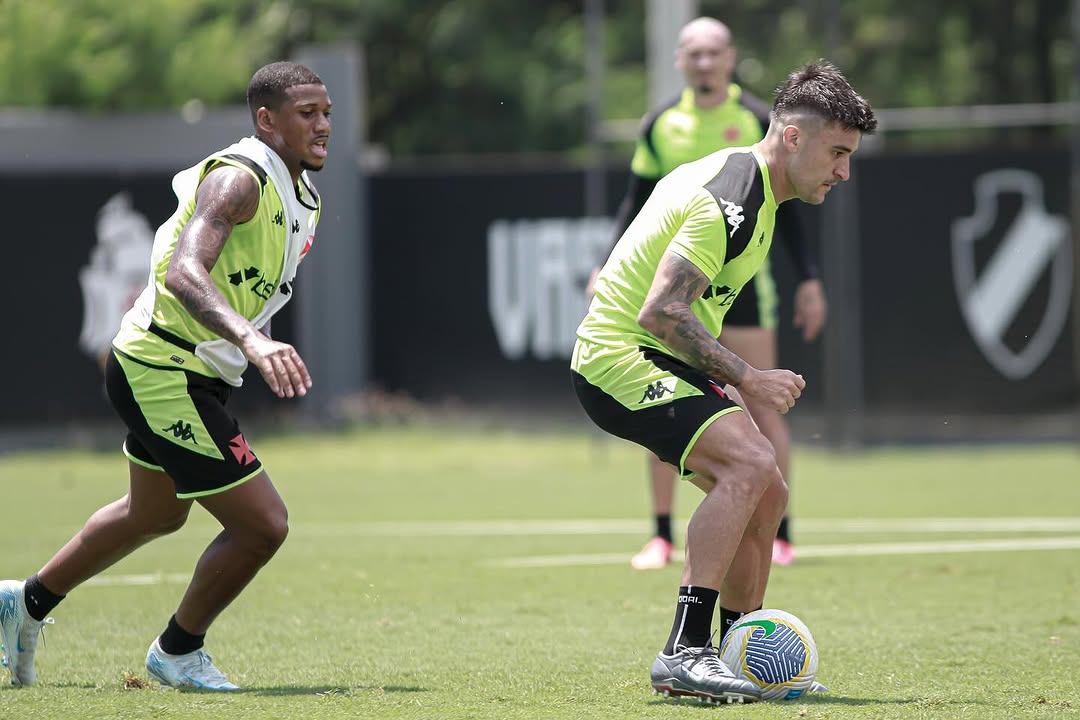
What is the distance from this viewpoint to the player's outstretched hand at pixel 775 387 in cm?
543

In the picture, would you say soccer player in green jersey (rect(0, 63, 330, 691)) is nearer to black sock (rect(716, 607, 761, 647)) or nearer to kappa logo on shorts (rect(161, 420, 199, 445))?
kappa logo on shorts (rect(161, 420, 199, 445))

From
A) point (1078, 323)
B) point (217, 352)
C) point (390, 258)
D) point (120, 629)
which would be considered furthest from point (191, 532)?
point (1078, 323)

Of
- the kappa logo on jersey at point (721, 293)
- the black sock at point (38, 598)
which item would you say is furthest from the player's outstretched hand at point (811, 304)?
the black sock at point (38, 598)

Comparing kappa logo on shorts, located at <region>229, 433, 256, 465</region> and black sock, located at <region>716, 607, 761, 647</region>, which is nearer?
kappa logo on shorts, located at <region>229, 433, 256, 465</region>

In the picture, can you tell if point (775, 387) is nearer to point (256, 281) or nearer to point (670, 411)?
point (670, 411)

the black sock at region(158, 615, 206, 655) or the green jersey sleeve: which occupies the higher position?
the green jersey sleeve

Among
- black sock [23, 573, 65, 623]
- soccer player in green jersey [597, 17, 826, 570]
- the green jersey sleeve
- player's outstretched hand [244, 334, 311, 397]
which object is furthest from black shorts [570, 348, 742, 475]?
soccer player in green jersey [597, 17, 826, 570]

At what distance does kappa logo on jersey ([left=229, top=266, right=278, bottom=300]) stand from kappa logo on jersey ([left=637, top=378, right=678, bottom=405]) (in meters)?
1.38

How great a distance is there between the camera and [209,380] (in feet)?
19.2

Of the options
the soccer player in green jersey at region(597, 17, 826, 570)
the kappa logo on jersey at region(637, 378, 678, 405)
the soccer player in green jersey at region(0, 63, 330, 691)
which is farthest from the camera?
the soccer player in green jersey at region(597, 17, 826, 570)

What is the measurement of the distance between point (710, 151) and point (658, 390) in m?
3.54

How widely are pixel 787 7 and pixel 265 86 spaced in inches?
429

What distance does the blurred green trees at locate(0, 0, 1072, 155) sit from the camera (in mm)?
16000

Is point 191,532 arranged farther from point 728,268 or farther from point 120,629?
point 728,268
